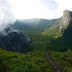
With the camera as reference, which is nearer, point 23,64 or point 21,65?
point 21,65

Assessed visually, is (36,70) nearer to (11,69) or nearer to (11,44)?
(11,69)

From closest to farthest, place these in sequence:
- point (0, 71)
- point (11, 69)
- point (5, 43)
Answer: point (0, 71) < point (11, 69) < point (5, 43)

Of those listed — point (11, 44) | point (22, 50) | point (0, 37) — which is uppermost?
point (0, 37)

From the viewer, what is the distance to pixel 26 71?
34281 mm

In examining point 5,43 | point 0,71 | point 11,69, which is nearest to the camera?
point 0,71

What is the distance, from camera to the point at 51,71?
35094mm

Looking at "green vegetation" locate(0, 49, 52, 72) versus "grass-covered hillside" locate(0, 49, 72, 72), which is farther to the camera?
"grass-covered hillside" locate(0, 49, 72, 72)

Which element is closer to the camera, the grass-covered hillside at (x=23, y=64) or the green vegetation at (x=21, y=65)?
the green vegetation at (x=21, y=65)

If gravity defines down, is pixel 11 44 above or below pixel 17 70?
below

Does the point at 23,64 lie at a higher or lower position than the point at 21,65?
lower

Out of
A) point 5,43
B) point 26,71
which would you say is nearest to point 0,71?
point 26,71

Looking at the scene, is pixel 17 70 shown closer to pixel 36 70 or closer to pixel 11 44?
pixel 36 70

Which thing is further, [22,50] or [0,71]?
[22,50]

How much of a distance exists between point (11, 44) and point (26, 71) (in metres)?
167
